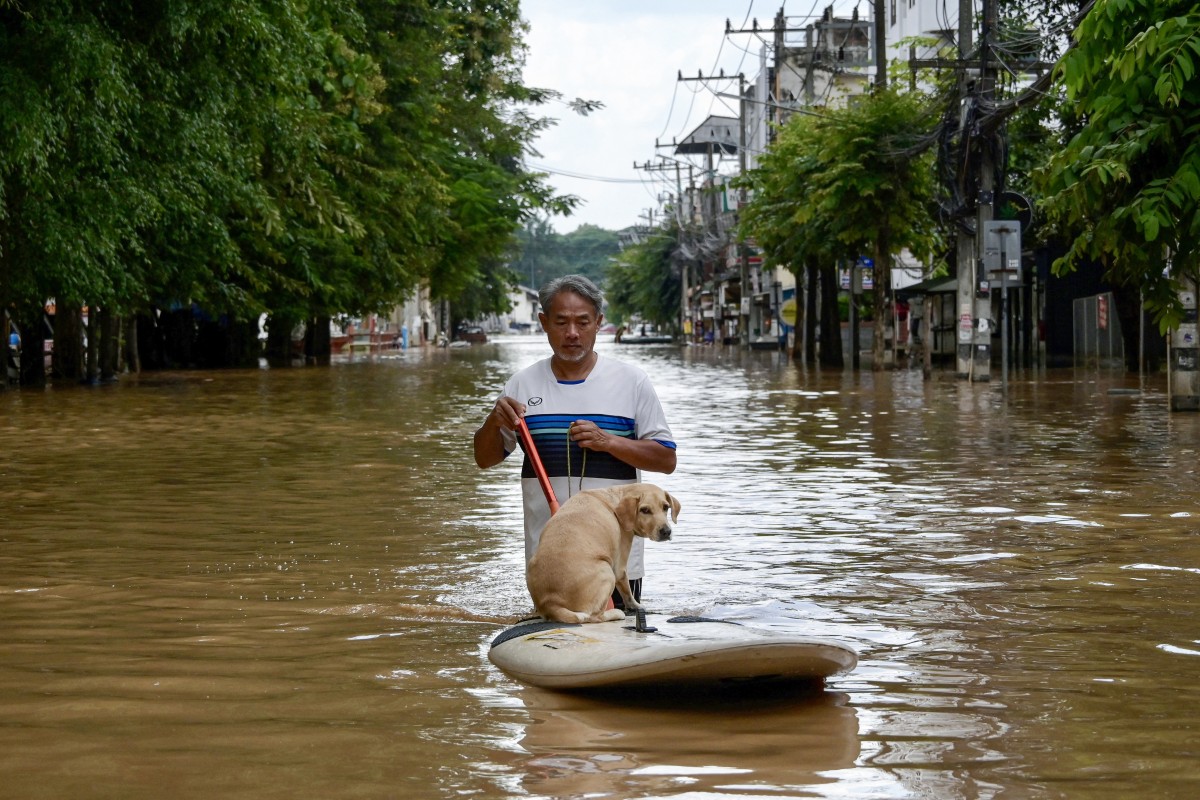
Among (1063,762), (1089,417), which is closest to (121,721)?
(1063,762)

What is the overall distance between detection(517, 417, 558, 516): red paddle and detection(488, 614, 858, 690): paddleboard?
63 centimetres

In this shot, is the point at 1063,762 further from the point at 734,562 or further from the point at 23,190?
the point at 23,190

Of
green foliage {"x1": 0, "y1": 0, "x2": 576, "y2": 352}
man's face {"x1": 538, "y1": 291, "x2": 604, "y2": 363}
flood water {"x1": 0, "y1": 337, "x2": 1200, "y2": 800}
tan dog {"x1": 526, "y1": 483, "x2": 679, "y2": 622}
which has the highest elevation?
green foliage {"x1": 0, "y1": 0, "x2": 576, "y2": 352}

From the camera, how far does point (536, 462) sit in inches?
278

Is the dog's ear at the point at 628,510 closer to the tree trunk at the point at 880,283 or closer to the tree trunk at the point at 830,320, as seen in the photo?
the tree trunk at the point at 880,283

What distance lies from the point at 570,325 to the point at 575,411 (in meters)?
0.36

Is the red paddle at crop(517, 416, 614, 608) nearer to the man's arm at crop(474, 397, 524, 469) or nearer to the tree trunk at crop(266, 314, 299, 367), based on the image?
the man's arm at crop(474, 397, 524, 469)

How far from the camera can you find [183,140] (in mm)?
23281

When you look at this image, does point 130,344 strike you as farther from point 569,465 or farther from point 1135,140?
point 569,465

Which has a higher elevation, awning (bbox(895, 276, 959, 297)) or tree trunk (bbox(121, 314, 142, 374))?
awning (bbox(895, 276, 959, 297))

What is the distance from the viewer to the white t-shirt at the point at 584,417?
23.5 feet

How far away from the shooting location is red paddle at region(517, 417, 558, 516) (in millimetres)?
6996

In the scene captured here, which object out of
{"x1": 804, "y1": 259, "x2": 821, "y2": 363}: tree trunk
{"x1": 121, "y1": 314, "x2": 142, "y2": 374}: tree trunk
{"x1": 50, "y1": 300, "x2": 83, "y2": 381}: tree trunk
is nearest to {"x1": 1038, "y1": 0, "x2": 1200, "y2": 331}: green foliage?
{"x1": 50, "y1": 300, "x2": 83, "y2": 381}: tree trunk

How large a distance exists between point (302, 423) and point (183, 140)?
4.06 m
